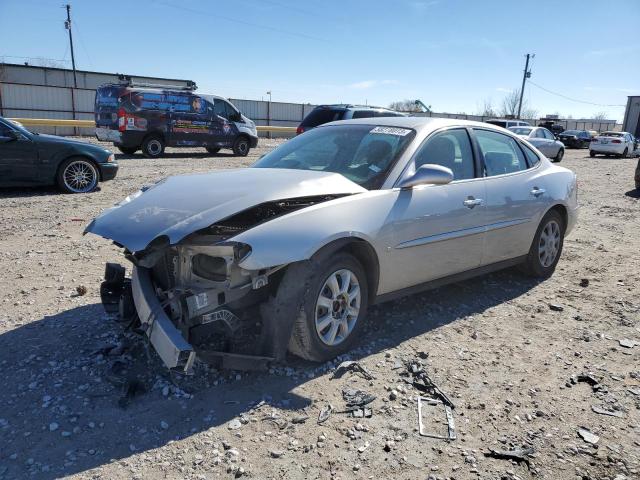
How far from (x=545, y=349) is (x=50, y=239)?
18.5 ft

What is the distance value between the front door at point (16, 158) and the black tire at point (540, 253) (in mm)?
8138

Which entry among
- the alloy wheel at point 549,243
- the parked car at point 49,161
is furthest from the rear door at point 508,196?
the parked car at point 49,161

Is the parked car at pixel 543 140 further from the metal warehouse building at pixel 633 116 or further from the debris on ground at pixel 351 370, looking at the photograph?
the metal warehouse building at pixel 633 116

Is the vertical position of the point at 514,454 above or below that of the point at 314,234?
below

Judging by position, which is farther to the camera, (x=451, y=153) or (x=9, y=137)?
(x=9, y=137)

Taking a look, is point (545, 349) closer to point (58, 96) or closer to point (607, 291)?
point (607, 291)

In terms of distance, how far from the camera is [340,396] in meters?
3.16

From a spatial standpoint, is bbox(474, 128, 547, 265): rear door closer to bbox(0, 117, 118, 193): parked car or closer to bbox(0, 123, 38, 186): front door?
bbox(0, 117, 118, 193): parked car

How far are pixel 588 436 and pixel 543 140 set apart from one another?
2197 centimetres

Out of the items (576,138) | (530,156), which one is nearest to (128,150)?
(530,156)

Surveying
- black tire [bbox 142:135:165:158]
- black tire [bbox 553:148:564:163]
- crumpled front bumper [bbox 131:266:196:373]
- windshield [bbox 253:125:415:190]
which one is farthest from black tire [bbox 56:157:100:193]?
black tire [bbox 553:148:564:163]

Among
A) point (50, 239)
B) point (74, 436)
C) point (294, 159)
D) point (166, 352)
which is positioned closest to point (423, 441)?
point (166, 352)

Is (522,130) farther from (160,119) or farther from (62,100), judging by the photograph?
(62,100)

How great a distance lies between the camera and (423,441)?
9.05 ft
